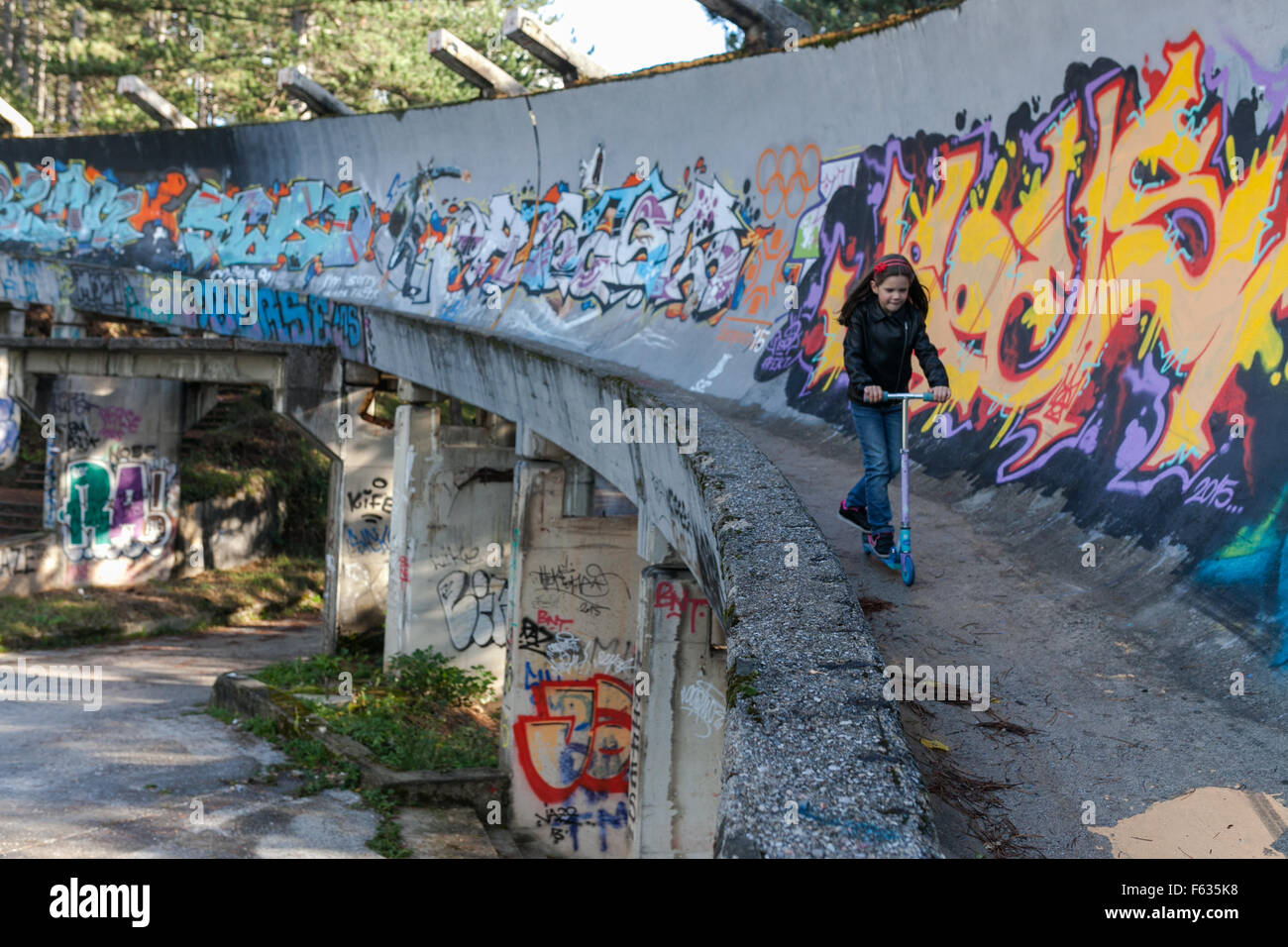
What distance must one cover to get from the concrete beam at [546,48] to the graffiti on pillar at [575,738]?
7806 millimetres

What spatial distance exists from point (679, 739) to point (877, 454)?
340 cm

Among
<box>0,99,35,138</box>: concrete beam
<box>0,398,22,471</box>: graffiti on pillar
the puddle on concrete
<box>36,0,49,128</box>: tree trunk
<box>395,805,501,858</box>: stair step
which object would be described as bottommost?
<box>395,805,501,858</box>: stair step

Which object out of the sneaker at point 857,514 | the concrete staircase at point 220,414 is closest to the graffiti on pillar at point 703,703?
the sneaker at point 857,514

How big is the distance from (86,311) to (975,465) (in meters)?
21.9

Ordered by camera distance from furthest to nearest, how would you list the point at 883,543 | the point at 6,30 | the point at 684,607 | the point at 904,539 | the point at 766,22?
the point at 6,30
the point at 766,22
the point at 684,607
the point at 883,543
the point at 904,539

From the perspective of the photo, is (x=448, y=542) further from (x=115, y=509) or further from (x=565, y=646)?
(x=115, y=509)

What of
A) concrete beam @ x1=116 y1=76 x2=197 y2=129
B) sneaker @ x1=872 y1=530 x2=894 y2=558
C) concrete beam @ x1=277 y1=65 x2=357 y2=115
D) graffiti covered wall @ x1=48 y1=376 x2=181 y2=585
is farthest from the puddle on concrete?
graffiti covered wall @ x1=48 y1=376 x2=181 y2=585

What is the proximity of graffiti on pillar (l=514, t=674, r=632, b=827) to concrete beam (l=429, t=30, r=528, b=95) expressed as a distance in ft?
28.6

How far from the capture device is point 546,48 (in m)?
15.1

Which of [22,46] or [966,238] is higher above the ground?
[22,46]

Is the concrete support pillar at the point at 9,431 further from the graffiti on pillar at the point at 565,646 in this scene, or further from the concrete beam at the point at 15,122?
the graffiti on pillar at the point at 565,646

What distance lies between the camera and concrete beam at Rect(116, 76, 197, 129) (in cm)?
2266

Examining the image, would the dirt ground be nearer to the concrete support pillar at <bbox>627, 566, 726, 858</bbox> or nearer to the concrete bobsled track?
the concrete support pillar at <bbox>627, 566, 726, 858</bbox>

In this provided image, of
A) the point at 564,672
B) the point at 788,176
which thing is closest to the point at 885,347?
the point at 788,176
